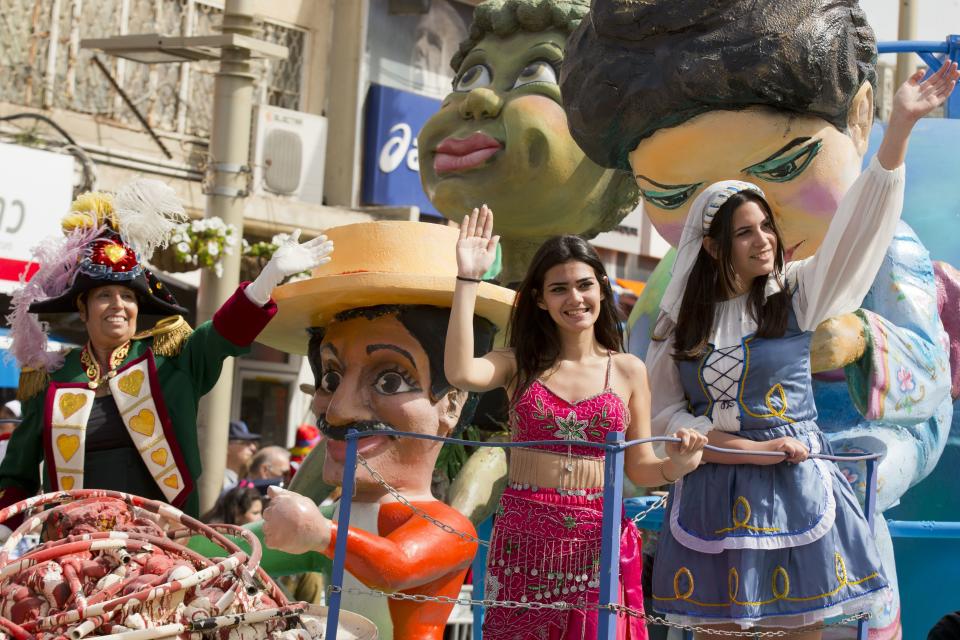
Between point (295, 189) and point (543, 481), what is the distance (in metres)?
9.99

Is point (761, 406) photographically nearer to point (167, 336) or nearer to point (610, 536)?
point (610, 536)

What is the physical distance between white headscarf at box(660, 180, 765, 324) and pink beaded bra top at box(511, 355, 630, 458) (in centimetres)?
37

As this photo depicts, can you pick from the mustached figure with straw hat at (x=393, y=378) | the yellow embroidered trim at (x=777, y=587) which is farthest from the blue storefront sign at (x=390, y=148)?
the yellow embroidered trim at (x=777, y=587)

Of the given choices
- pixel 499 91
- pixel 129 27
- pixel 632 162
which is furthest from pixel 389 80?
pixel 632 162

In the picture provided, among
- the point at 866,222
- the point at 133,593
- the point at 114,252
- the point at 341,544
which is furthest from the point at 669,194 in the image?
the point at 133,593

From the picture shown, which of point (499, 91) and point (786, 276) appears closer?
point (786, 276)

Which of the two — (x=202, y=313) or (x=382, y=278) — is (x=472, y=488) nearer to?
(x=382, y=278)

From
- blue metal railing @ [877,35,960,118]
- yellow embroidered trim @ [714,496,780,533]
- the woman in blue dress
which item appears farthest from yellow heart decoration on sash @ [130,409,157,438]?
blue metal railing @ [877,35,960,118]

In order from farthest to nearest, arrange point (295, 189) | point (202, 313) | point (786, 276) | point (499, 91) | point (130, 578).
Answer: point (295, 189) < point (202, 313) < point (499, 91) < point (786, 276) < point (130, 578)

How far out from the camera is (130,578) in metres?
3.12

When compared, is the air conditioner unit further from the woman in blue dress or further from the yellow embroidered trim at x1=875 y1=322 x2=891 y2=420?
the woman in blue dress

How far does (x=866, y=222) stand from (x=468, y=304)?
3.35 feet

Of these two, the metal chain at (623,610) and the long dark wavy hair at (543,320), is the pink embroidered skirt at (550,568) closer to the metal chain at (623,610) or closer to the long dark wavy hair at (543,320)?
the metal chain at (623,610)

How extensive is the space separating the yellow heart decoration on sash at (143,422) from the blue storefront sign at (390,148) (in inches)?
363
